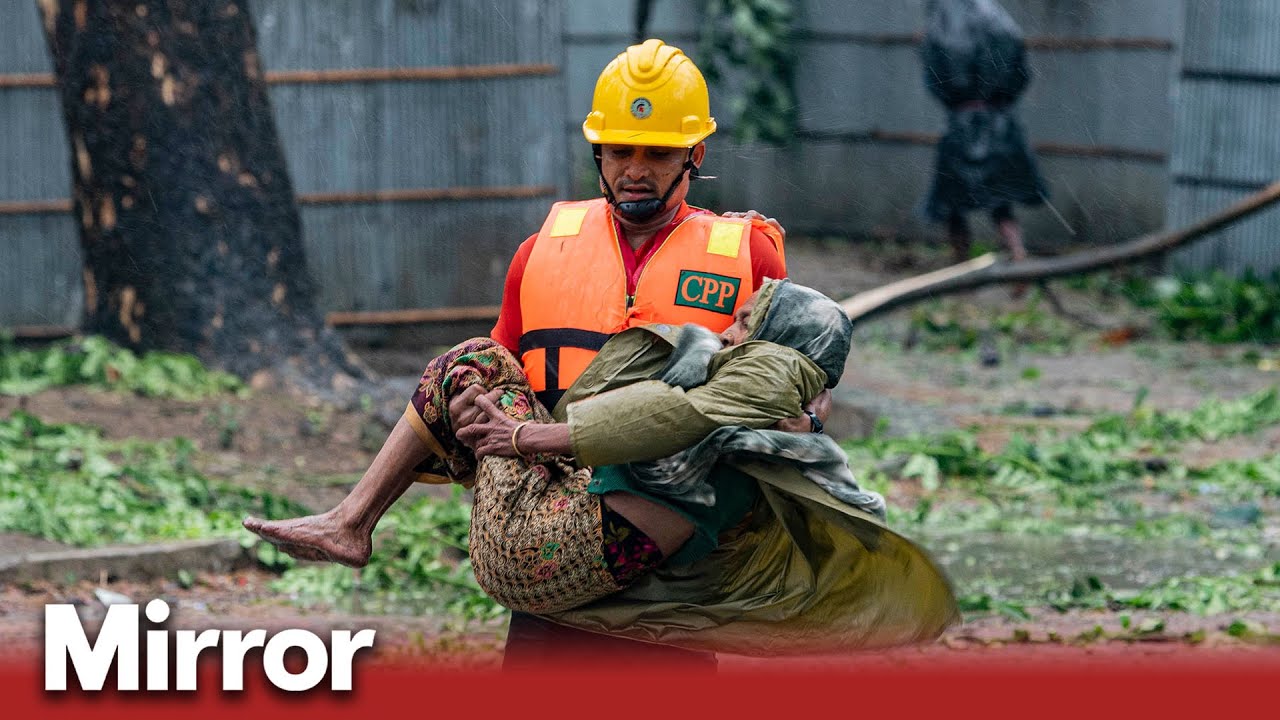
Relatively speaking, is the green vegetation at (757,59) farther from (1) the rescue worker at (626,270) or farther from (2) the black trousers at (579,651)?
(2) the black trousers at (579,651)

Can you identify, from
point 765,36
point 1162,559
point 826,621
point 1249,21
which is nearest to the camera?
point 826,621

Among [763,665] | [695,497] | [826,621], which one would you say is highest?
[695,497]

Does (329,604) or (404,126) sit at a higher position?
(404,126)

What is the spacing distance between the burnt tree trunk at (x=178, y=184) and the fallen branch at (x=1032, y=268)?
352cm

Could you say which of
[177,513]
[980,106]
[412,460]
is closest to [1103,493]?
[177,513]

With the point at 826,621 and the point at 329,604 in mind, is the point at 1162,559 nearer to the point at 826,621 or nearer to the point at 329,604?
the point at 329,604

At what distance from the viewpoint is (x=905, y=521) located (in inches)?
320

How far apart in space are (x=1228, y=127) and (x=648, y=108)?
10349 mm

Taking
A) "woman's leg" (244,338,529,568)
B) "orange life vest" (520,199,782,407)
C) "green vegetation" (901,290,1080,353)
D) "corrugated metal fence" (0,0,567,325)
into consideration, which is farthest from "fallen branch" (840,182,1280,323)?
"woman's leg" (244,338,529,568)

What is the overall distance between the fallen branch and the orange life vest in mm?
7068

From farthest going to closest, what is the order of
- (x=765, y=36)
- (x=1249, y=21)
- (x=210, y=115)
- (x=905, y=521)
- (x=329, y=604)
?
(x=765, y=36) < (x=1249, y=21) < (x=210, y=115) < (x=905, y=521) < (x=329, y=604)

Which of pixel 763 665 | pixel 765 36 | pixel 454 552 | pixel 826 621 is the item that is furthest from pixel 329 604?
pixel 765 36

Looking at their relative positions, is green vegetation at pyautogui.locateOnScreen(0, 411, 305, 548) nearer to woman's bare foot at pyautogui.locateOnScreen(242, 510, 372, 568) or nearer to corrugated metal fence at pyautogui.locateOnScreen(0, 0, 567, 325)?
woman's bare foot at pyautogui.locateOnScreen(242, 510, 372, 568)

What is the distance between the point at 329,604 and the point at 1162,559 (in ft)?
11.0
